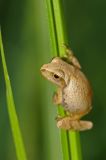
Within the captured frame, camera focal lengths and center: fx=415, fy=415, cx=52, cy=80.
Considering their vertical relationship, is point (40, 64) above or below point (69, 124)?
above

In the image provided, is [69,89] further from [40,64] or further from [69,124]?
[40,64]

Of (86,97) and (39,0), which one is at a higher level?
(39,0)

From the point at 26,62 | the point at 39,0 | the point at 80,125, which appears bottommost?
the point at 80,125

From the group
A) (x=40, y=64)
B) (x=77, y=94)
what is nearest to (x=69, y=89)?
(x=77, y=94)

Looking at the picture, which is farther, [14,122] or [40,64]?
[40,64]

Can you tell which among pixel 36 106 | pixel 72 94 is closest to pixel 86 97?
pixel 72 94

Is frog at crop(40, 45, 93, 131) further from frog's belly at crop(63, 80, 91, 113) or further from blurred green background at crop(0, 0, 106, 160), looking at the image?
blurred green background at crop(0, 0, 106, 160)

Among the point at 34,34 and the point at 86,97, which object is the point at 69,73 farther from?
the point at 34,34
